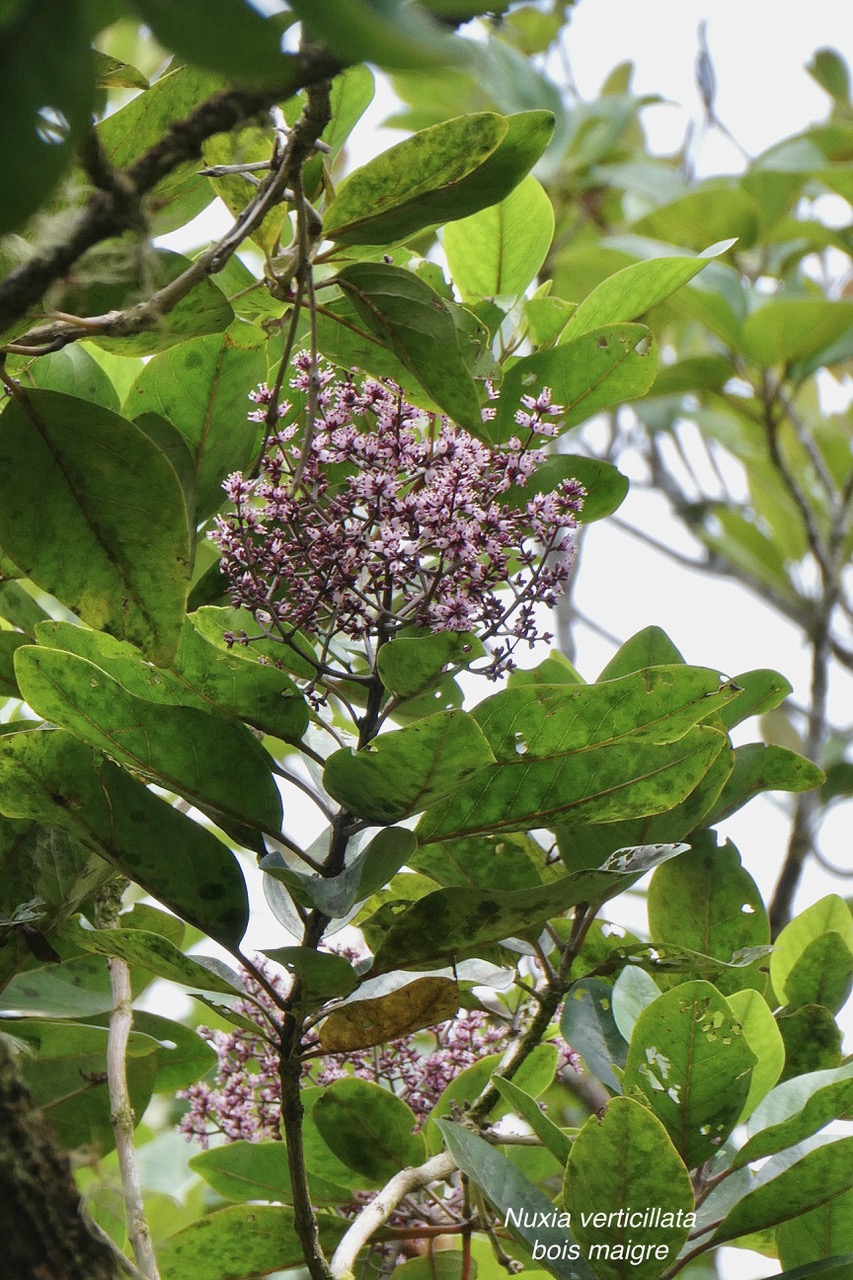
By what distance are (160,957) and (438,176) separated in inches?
19.1

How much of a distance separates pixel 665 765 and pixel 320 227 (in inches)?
15.3

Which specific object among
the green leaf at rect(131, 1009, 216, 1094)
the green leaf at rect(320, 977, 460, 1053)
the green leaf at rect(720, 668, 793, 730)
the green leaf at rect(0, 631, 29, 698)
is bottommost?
the green leaf at rect(320, 977, 460, 1053)

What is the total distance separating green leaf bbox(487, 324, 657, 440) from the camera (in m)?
0.87

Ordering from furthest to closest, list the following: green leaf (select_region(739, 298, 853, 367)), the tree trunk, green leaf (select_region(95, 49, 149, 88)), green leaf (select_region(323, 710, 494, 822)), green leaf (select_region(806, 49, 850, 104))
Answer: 1. green leaf (select_region(806, 49, 850, 104))
2. green leaf (select_region(739, 298, 853, 367))
3. green leaf (select_region(95, 49, 149, 88))
4. green leaf (select_region(323, 710, 494, 822))
5. the tree trunk

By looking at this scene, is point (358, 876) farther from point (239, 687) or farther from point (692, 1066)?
point (692, 1066)

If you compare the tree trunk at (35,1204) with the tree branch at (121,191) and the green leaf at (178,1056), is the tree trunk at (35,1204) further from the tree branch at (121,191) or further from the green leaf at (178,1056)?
the green leaf at (178,1056)

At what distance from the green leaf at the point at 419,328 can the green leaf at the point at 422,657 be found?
0.17 m

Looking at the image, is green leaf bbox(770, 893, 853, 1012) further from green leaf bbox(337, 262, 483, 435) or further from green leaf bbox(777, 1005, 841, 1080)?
green leaf bbox(337, 262, 483, 435)

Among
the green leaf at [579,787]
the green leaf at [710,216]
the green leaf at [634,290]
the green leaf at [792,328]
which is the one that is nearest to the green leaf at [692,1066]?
the green leaf at [579,787]

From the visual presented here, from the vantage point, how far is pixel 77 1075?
37.8 inches

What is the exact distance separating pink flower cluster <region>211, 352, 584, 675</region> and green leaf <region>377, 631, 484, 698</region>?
0.05 m

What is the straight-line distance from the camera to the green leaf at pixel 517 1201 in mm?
763

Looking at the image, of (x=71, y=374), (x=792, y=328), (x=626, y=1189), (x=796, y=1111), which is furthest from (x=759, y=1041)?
(x=792, y=328)

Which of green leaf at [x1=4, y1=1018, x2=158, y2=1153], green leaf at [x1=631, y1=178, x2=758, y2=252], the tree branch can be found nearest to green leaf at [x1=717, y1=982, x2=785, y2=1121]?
green leaf at [x1=4, y1=1018, x2=158, y2=1153]
